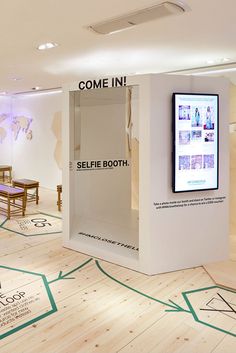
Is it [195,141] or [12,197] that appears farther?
[12,197]

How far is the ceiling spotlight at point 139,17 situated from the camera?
3.19 m

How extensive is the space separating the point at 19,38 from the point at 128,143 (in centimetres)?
318

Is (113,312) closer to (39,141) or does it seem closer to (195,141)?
(195,141)

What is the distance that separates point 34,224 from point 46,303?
3.21 meters

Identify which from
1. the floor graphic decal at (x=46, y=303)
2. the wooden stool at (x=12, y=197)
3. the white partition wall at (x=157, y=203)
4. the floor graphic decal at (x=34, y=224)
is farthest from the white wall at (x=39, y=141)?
the floor graphic decal at (x=46, y=303)

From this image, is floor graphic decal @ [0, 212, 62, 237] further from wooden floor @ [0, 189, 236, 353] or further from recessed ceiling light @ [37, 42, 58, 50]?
recessed ceiling light @ [37, 42, 58, 50]

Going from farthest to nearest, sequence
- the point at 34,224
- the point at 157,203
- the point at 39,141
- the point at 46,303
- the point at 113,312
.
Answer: the point at 39,141 < the point at 34,224 < the point at 157,203 < the point at 46,303 < the point at 113,312

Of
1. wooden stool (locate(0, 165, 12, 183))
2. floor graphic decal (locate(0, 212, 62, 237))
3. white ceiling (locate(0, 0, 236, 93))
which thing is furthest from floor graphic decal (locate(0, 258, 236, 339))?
wooden stool (locate(0, 165, 12, 183))

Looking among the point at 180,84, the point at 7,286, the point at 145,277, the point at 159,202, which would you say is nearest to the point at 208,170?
the point at 159,202

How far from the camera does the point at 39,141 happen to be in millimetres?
10711

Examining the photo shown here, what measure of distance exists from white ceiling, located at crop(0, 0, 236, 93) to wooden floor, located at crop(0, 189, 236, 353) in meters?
2.88

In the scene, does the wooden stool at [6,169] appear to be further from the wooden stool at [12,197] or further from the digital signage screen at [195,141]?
the digital signage screen at [195,141]

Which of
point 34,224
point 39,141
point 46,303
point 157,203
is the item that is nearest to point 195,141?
point 157,203

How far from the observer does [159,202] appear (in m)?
4.21
